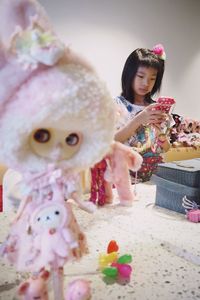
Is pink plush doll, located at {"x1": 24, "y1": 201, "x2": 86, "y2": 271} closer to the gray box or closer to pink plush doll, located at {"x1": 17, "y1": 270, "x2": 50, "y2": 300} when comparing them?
pink plush doll, located at {"x1": 17, "y1": 270, "x2": 50, "y2": 300}

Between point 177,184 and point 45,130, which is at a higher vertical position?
point 45,130

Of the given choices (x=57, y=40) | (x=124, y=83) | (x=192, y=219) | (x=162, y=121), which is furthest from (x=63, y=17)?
(x=57, y=40)

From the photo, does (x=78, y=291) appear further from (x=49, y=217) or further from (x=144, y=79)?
(x=144, y=79)

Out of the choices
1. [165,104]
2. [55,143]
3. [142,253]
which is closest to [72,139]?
[55,143]

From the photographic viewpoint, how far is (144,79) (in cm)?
117

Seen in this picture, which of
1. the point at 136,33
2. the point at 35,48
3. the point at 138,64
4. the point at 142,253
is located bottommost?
the point at 142,253

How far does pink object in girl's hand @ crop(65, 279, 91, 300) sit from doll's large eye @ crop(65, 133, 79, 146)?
191mm

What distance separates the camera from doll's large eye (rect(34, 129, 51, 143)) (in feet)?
1.28

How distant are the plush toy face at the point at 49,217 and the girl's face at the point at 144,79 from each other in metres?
0.85

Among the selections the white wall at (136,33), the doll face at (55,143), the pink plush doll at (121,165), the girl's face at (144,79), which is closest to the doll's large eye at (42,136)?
the doll face at (55,143)

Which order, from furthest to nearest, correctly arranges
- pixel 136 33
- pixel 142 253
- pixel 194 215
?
pixel 136 33 → pixel 194 215 → pixel 142 253

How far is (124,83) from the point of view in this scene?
1249mm

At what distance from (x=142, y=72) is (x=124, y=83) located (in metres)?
0.11

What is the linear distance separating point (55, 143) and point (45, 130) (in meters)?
0.02
